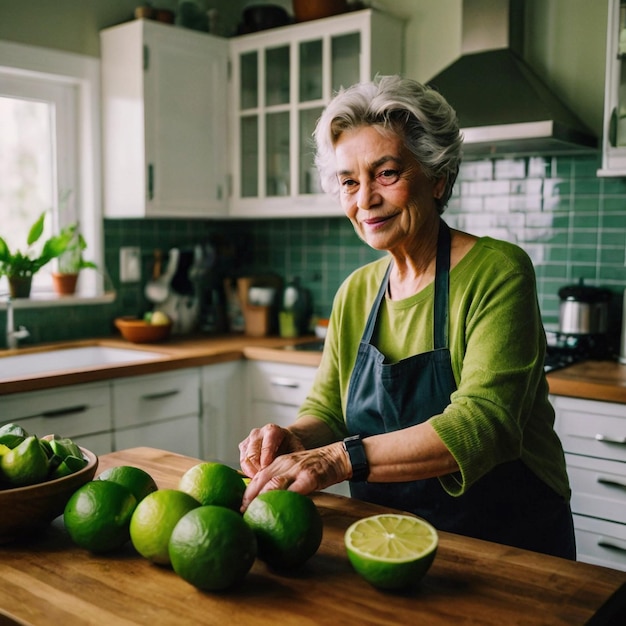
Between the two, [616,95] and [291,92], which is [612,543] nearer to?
[616,95]

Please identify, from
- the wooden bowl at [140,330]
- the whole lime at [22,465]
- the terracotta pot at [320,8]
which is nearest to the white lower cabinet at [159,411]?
the wooden bowl at [140,330]

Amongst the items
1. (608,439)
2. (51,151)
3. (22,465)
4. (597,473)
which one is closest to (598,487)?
(597,473)

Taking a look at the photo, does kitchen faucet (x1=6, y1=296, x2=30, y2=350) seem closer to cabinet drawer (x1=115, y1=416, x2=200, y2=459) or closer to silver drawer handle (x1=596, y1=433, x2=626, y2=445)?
cabinet drawer (x1=115, y1=416, x2=200, y2=459)

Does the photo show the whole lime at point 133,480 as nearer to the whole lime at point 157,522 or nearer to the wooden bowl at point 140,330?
the whole lime at point 157,522

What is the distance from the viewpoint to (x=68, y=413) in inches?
109

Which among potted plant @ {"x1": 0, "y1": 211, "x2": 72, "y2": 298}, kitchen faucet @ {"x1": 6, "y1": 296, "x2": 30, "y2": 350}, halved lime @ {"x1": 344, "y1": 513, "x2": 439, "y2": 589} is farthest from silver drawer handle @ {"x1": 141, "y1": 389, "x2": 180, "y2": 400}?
halved lime @ {"x1": 344, "y1": 513, "x2": 439, "y2": 589}

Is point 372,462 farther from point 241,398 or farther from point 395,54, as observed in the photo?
point 395,54

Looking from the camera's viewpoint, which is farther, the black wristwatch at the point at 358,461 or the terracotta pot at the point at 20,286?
the terracotta pot at the point at 20,286

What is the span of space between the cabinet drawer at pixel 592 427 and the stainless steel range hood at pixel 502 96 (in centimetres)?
93

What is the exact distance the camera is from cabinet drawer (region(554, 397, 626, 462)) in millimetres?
2443

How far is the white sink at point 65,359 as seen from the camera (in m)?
3.16

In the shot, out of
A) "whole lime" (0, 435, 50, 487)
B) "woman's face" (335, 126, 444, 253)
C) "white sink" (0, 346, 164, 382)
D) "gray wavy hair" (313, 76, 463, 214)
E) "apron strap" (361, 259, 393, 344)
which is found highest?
"gray wavy hair" (313, 76, 463, 214)

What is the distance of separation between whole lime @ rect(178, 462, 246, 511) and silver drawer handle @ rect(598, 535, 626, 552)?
1.68 m

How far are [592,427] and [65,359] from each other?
2.14 m
